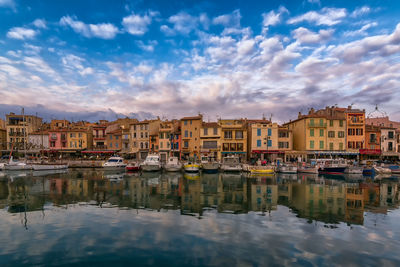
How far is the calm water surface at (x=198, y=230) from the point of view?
10.5 m

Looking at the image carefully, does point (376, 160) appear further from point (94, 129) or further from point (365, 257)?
point (94, 129)

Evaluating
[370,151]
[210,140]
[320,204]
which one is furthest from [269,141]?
[320,204]

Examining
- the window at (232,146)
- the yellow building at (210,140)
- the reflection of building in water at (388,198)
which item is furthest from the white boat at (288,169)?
the reflection of building in water at (388,198)

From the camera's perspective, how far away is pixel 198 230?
13.9m

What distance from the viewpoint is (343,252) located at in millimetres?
11055

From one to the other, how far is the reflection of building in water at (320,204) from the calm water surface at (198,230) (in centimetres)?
10

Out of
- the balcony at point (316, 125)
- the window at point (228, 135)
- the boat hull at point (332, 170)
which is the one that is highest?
the balcony at point (316, 125)

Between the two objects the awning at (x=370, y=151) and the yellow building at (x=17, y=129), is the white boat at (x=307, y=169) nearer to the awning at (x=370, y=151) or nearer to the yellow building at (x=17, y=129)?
the awning at (x=370, y=151)

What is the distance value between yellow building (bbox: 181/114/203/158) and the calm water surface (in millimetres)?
33309

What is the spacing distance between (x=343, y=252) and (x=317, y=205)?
10386 mm

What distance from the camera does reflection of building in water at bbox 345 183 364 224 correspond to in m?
16.5

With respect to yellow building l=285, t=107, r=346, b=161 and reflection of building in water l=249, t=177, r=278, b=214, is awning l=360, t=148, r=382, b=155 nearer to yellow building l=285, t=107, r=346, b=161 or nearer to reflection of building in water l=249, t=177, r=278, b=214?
yellow building l=285, t=107, r=346, b=161

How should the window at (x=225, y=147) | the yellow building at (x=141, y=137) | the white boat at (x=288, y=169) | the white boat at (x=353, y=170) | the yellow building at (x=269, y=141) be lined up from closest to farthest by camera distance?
1. the white boat at (x=353, y=170)
2. the white boat at (x=288, y=169)
3. the yellow building at (x=269, y=141)
4. the window at (x=225, y=147)
5. the yellow building at (x=141, y=137)

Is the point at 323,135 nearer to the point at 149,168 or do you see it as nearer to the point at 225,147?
the point at 225,147
